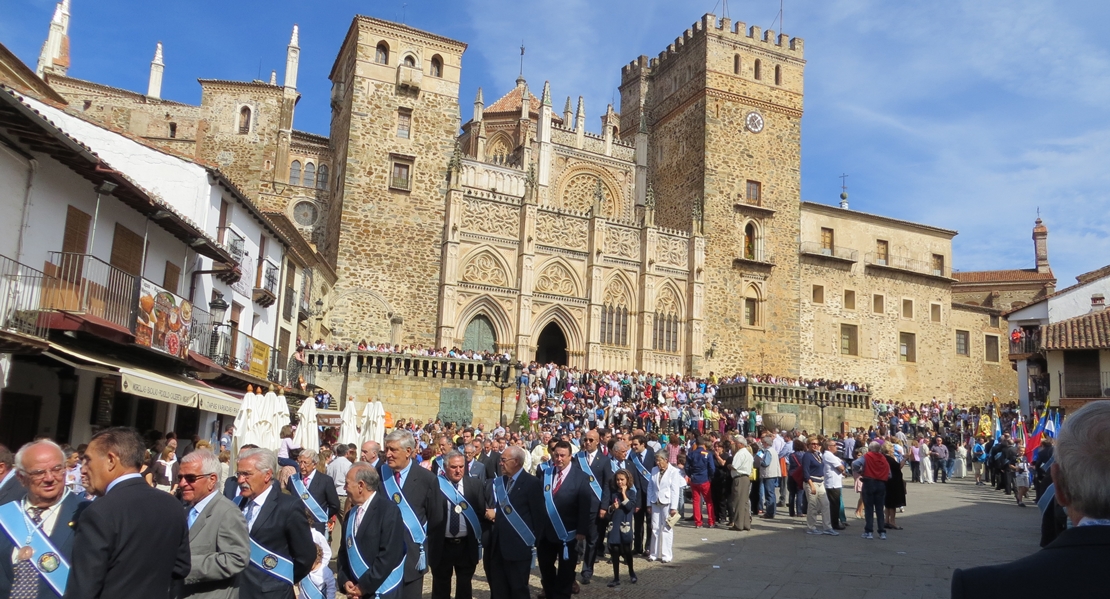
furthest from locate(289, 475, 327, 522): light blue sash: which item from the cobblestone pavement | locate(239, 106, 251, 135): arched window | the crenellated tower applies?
locate(239, 106, 251, 135): arched window

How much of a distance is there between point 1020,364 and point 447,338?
84.1ft

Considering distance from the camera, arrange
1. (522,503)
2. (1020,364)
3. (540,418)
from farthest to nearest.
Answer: (1020,364)
(540,418)
(522,503)

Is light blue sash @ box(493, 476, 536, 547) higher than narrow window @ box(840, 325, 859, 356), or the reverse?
narrow window @ box(840, 325, 859, 356)

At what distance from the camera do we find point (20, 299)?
42.2ft

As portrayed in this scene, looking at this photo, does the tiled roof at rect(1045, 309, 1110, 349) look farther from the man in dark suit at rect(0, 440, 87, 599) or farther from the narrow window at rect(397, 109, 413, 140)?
the man in dark suit at rect(0, 440, 87, 599)

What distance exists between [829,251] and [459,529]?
4160 centimetres

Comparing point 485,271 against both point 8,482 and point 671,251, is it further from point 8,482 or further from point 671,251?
point 8,482

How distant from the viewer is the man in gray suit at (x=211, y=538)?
15.3 ft

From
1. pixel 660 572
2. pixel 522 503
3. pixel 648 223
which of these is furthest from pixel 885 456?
pixel 648 223

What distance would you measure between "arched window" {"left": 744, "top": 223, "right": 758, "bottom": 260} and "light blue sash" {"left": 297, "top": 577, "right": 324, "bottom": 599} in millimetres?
38902

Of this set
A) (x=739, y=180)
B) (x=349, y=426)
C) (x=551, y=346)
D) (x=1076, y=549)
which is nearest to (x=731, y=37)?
(x=739, y=180)

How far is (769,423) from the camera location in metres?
29.6

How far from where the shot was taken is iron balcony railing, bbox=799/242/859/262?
4491 centimetres

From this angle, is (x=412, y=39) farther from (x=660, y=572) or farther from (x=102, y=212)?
(x=660, y=572)
